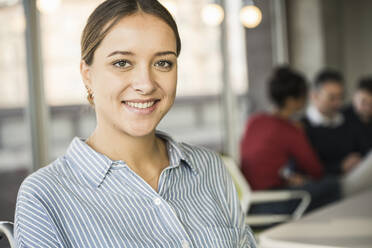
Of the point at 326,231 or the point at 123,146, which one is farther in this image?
the point at 326,231

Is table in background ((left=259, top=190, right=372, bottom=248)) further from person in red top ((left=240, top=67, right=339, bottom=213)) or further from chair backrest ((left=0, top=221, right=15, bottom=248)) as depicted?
person in red top ((left=240, top=67, right=339, bottom=213))

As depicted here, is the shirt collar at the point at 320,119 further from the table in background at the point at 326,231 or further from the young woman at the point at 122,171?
the young woman at the point at 122,171

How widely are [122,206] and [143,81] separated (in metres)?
0.31

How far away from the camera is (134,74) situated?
123 centimetres

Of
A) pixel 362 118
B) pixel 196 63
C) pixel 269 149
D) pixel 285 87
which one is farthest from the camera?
pixel 196 63

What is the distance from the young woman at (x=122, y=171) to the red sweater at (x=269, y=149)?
2.29 meters

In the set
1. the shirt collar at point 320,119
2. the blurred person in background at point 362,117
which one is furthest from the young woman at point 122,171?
the blurred person in background at point 362,117

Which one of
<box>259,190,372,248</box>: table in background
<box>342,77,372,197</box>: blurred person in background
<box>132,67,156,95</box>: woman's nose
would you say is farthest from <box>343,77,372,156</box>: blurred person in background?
<box>132,67,156,95</box>: woman's nose

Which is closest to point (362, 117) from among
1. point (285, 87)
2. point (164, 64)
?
point (285, 87)

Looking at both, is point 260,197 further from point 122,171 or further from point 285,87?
point 122,171

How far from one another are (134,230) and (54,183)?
22 cm

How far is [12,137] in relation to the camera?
137 inches

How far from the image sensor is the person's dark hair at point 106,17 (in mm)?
1226

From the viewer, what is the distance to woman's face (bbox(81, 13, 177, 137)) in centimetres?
122
